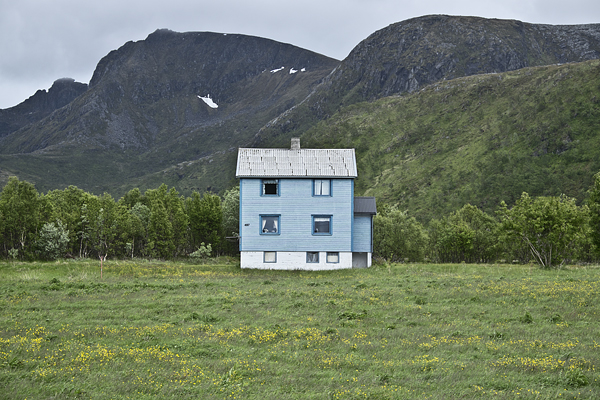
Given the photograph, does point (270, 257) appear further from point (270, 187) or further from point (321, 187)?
point (321, 187)

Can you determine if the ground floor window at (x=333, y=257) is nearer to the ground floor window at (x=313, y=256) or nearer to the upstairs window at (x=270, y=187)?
the ground floor window at (x=313, y=256)

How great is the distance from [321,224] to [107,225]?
3345 centimetres

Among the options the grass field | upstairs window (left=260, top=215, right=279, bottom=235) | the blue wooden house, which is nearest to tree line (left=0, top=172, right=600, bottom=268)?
the grass field

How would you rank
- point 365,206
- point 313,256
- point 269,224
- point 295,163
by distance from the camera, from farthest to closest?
point 365,206 < point 295,163 < point 269,224 < point 313,256

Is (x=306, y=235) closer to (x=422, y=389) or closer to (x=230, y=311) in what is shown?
(x=230, y=311)

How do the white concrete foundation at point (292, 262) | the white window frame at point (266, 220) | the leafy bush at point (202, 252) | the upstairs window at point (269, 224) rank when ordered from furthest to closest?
the leafy bush at point (202, 252) < the upstairs window at point (269, 224) < the white window frame at point (266, 220) < the white concrete foundation at point (292, 262)

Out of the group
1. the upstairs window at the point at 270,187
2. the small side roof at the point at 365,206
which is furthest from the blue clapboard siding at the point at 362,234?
the upstairs window at the point at 270,187

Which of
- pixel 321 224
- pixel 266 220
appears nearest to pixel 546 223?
pixel 321 224

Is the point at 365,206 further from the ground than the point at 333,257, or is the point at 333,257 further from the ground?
the point at 365,206

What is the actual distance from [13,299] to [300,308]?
14.7 meters

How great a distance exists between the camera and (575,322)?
752 inches

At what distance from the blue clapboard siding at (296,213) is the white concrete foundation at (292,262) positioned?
49 cm

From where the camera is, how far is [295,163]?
45.8 meters

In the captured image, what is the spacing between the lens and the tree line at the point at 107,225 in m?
53.9
